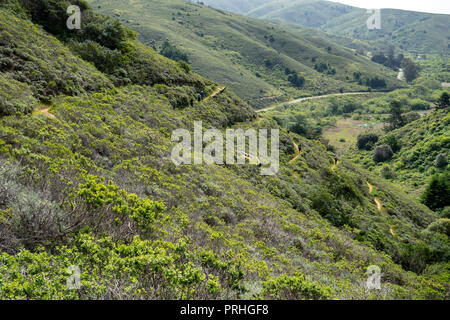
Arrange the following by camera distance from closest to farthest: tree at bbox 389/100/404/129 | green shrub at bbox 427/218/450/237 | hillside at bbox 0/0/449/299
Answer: hillside at bbox 0/0/449/299
green shrub at bbox 427/218/450/237
tree at bbox 389/100/404/129

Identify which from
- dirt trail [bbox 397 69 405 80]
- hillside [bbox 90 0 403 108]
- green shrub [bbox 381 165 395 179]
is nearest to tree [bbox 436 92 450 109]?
green shrub [bbox 381 165 395 179]

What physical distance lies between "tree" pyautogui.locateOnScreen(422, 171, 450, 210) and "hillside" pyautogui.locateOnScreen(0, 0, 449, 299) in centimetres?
1360

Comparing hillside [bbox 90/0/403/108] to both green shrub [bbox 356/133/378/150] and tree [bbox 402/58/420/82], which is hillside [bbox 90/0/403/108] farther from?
green shrub [bbox 356/133/378/150]

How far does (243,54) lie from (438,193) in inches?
4104

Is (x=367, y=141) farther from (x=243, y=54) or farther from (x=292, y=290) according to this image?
(x=243, y=54)

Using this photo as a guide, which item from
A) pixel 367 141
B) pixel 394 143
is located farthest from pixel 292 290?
pixel 367 141

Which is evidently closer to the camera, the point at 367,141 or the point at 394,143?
the point at 394,143

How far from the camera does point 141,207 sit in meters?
6.16

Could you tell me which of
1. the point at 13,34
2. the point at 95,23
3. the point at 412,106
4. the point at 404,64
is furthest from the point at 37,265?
the point at 404,64

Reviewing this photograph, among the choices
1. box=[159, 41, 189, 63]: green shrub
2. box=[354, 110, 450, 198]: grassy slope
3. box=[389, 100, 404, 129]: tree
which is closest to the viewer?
box=[354, 110, 450, 198]: grassy slope

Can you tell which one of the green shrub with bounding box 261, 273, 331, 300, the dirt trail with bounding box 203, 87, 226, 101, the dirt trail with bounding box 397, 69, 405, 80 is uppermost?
the dirt trail with bounding box 397, 69, 405, 80

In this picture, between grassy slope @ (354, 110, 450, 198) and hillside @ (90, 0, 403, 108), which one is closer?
grassy slope @ (354, 110, 450, 198)

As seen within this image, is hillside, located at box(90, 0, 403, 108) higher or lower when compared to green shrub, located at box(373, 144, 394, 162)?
higher

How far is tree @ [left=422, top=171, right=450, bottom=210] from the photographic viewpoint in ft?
113
